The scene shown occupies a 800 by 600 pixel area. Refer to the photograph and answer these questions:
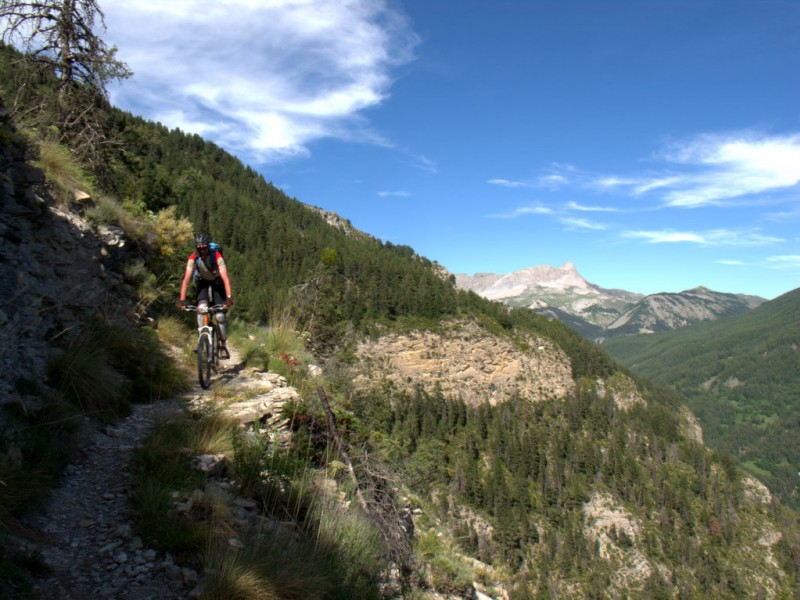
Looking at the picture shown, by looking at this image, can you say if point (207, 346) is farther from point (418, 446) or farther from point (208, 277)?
point (418, 446)

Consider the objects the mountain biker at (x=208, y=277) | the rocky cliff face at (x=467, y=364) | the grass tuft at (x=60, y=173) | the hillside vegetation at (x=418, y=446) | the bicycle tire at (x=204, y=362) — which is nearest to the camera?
the hillside vegetation at (x=418, y=446)

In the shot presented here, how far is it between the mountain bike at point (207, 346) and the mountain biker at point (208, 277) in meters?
0.09

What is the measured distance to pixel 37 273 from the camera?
17.6 feet

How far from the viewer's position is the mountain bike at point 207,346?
657 centimetres

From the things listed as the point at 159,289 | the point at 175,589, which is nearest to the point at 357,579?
the point at 175,589

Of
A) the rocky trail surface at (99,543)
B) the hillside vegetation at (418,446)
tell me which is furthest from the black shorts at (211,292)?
the rocky trail surface at (99,543)

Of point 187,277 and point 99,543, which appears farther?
point 187,277

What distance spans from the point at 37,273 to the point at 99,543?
3.88m

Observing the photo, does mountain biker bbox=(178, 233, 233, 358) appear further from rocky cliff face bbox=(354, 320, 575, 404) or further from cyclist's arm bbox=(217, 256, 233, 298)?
rocky cliff face bbox=(354, 320, 575, 404)

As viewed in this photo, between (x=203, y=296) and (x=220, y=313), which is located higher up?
(x=203, y=296)

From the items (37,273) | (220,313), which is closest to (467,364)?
(220,313)

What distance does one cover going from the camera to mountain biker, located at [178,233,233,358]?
6906 mm

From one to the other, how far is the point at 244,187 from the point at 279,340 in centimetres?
14492

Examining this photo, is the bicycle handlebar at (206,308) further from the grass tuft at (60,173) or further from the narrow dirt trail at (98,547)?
the narrow dirt trail at (98,547)
